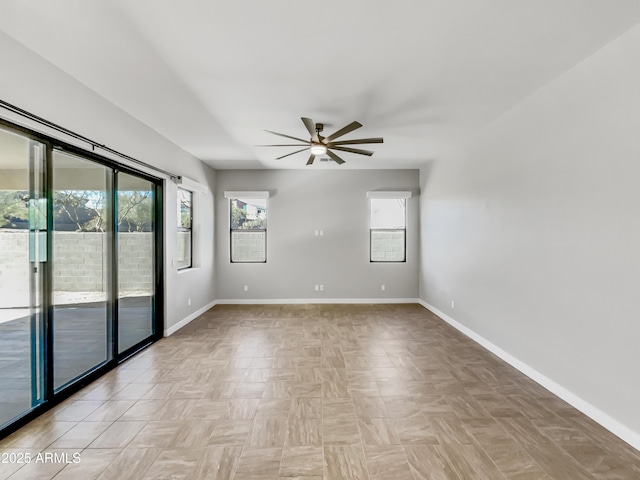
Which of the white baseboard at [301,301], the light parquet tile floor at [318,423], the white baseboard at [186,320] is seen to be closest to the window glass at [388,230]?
the white baseboard at [301,301]

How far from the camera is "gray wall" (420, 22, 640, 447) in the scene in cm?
222

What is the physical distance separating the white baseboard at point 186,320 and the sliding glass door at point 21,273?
6.60 ft

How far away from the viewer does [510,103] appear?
132 inches

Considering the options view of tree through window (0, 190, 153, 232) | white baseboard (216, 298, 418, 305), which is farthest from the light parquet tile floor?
white baseboard (216, 298, 418, 305)

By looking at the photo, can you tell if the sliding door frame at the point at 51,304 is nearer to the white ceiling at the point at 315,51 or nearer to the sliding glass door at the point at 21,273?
the sliding glass door at the point at 21,273

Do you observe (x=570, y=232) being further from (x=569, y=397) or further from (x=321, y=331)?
(x=321, y=331)

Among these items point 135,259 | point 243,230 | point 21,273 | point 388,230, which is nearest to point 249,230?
point 243,230

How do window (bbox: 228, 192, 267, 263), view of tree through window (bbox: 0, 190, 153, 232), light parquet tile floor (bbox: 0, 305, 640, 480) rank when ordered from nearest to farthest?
1. light parquet tile floor (bbox: 0, 305, 640, 480)
2. view of tree through window (bbox: 0, 190, 153, 232)
3. window (bbox: 228, 192, 267, 263)

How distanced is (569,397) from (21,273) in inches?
180

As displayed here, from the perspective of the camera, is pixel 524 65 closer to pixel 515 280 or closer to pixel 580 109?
pixel 580 109

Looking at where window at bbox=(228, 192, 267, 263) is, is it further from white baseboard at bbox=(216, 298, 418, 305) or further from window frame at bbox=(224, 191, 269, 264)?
white baseboard at bbox=(216, 298, 418, 305)

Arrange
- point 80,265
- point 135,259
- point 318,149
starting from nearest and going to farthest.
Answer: point 80,265 → point 318,149 → point 135,259

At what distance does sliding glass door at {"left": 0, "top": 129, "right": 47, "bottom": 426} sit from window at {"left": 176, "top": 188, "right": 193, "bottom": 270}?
8.63ft

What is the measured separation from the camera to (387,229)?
679 centimetres
